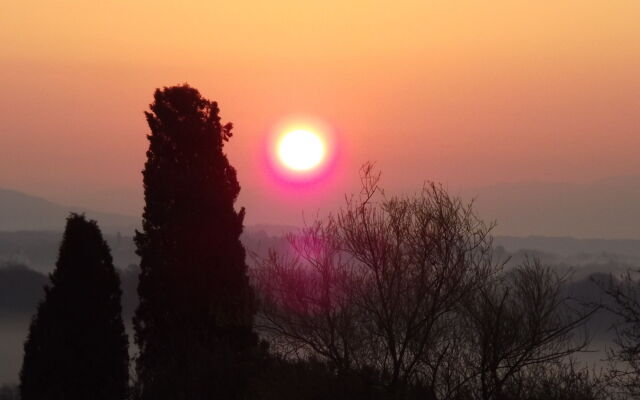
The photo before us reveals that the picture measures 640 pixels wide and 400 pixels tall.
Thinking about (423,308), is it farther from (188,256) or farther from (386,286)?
(188,256)

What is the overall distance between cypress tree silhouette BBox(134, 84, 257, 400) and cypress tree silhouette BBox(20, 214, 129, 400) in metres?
0.76

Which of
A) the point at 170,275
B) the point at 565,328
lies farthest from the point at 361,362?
the point at 170,275

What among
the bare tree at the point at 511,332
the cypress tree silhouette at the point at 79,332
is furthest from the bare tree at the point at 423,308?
the cypress tree silhouette at the point at 79,332

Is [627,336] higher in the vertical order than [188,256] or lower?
lower

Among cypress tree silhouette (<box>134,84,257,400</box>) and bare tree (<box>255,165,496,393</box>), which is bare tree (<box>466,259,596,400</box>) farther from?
cypress tree silhouette (<box>134,84,257,400</box>)

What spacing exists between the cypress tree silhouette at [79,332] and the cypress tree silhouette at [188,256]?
0.76 metres

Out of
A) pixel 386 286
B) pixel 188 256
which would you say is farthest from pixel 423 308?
pixel 188 256

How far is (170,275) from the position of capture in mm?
25859

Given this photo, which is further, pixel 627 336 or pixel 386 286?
pixel 386 286

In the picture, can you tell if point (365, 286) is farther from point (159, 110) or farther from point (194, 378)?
point (159, 110)

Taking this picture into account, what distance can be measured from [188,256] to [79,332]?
330 cm

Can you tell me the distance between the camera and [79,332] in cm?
2491

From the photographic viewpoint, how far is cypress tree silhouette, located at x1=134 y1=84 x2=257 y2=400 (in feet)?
82.2

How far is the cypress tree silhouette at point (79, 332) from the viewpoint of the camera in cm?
2473
